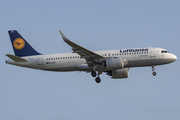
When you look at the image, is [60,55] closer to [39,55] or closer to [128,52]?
[39,55]

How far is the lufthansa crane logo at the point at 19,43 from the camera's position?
170ft

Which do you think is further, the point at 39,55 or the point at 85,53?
the point at 39,55

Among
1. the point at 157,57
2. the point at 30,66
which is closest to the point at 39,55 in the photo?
the point at 30,66

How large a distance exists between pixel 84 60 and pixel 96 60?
7.75 ft

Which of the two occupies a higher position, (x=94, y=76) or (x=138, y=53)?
(x=138, y=53)

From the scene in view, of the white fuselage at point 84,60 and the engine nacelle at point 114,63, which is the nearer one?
the engine nacelle at point 114,63

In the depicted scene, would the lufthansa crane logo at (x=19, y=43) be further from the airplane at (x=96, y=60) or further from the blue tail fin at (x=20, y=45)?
the airplane at (x=96, y=60)

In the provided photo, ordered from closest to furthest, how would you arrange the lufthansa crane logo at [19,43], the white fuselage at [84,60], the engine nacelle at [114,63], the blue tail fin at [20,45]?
the engine nacelle at [114,63] → the white fuselage at [84,60] → the blue tail fin at [20,45] → the lufthansa crane logo at [19,43]

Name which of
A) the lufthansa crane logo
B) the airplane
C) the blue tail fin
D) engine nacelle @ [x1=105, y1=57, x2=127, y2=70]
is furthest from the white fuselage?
the lufthansa crane logo

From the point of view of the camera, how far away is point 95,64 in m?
46.9

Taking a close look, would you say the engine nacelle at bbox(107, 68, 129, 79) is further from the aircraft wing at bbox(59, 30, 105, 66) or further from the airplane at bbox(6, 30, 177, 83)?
the aircraft wing at bbox(59, 30, 105, 66)

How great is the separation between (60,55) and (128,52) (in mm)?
9937

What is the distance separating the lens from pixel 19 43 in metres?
52.1

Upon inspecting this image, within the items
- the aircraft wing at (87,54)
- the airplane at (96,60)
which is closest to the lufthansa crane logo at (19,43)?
the airplane at (96,60)
